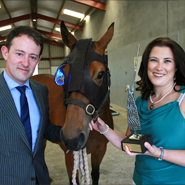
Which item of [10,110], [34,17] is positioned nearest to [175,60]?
[10,110]

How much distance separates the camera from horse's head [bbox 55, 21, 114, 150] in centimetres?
96

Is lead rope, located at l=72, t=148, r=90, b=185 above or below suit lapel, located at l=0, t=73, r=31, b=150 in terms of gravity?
below

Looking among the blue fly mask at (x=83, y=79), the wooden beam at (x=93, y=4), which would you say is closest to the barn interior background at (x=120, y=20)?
the wooden beam at (x=93, y=4)

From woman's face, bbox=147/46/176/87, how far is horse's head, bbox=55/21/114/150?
34cm

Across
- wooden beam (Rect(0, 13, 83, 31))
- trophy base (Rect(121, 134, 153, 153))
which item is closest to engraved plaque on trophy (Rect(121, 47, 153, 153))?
trophy base (Rect(121, 134, 153, 153))

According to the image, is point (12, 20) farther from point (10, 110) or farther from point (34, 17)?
point (10, 110)

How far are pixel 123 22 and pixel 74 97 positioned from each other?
21.1ft

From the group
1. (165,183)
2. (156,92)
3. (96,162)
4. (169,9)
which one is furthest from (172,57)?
(169,9)

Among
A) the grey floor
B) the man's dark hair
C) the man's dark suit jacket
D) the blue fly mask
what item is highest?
the man's dark hair

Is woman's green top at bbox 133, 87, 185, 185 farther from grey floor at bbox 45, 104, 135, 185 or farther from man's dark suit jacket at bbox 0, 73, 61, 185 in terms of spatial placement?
grey floor at bbox 45, 104, 135, 185

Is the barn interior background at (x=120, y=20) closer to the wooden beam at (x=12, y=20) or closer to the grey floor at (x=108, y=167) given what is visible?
the wooden beam at (x=12, y=20)

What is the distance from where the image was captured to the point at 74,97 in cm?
104

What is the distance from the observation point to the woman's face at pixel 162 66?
3.47ft

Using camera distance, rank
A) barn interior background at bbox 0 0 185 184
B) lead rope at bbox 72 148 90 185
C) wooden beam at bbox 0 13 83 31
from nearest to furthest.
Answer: lead rope at bbox 72 148 90 185 < barn interior background at bbox 0 0 185 184 < wooden beam at bbox 0 13 83 31
